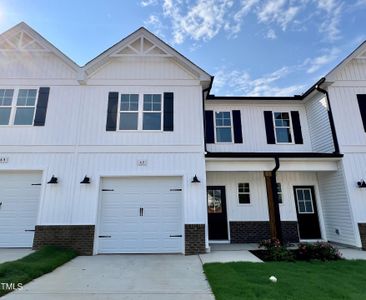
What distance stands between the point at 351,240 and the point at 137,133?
8843 millimetres

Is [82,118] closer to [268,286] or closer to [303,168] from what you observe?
[268,286]

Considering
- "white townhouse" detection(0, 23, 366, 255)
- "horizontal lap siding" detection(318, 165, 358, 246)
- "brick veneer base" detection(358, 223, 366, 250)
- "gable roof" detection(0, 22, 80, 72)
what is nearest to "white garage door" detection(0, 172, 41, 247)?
"white townhouse" detection(0, 23, 366, 255)

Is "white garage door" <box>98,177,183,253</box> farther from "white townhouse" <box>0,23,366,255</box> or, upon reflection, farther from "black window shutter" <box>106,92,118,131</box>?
"black window shutter" <box>106,92,118,131</box>

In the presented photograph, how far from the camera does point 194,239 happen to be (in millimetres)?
7238

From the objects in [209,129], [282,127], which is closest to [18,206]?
[209,129]

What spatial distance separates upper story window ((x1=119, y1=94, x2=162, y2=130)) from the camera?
8258 millimetres

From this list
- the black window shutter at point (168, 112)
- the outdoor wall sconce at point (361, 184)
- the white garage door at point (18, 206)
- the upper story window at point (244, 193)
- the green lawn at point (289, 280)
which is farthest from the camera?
the upper story window at point (244, 193)

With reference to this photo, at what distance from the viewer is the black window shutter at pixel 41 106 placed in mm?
8039

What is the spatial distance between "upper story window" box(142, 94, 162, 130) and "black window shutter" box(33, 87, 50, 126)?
3.74m

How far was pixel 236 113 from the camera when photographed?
34.3 ft

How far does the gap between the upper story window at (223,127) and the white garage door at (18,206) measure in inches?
296

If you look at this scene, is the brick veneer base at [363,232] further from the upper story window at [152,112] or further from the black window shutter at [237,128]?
the upper story window at [152,112]

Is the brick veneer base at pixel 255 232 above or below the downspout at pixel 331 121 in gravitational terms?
below

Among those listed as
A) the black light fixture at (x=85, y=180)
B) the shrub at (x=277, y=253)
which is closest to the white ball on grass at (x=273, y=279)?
the shrub at (x=277, y=253)
